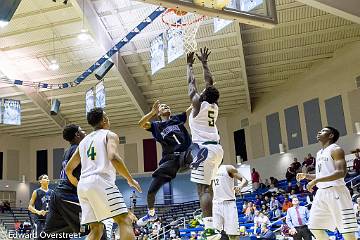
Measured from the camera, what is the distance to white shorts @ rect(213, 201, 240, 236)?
823 cm

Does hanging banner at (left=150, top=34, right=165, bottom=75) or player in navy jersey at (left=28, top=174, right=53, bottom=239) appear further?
hanging banner at (left=150, top=34, right=165, bottom=75)

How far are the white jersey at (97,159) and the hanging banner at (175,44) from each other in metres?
9.47

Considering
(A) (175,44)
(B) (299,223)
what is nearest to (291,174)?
(B) (299,223)

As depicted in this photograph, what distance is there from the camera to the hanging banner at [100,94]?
19.0 m

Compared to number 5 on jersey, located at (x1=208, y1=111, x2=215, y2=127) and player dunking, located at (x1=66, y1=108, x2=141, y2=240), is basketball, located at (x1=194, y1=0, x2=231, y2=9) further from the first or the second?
player dunking, located at (x1=66, y1=108, x2=141, y2=240)

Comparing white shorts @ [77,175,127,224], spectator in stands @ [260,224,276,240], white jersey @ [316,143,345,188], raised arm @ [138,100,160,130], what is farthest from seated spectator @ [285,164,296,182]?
white shorts @ [77,175,127,224]

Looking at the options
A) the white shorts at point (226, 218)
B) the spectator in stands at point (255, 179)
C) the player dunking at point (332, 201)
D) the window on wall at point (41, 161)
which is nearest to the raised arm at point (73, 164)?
the player dunking at point (332, 201)

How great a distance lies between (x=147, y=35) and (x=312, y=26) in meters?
6.72

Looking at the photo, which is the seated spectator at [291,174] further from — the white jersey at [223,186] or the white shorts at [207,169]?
the white shorts at [207,169]

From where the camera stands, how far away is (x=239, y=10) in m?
8.01

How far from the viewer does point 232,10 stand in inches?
311

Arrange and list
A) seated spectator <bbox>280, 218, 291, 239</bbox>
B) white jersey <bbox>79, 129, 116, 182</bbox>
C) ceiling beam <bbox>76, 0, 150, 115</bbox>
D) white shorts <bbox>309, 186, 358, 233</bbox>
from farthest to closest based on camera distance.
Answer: ceiling beam <bbox>76, 0, 150, 115</bbox>
seated spectator <bbox>280, 218, 291, 239</bbox>
white shorts <bbox>309, 186, 358, 233</bbox>
white jersey <bbox>79, 129, 116, 182</bbox>

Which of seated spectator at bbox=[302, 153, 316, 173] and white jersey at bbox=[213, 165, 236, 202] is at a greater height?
seated spectator at bbox=[302, 153, 316, 173]

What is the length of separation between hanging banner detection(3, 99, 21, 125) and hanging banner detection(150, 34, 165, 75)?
24.3ft
